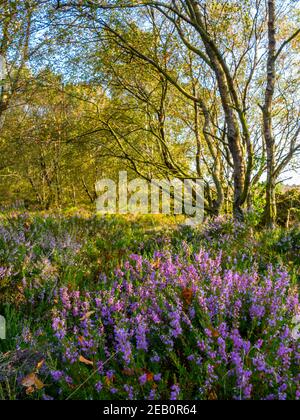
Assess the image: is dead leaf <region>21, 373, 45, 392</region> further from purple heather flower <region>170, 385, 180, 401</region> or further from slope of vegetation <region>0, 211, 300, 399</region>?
purple heather flower <region>170, 385, 180, 401</region>

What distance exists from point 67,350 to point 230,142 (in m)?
5.88

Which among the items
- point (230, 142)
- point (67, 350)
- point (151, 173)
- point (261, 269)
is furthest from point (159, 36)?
point (67, 350)

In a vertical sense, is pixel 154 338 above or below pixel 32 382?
above

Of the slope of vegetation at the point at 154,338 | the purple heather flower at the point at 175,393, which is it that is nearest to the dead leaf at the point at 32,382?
the slope of vegetation at the point at 154,338

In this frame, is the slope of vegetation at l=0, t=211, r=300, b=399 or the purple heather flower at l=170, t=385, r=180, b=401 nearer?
the purple heather flower at l=170, t=385, r=180, b=401

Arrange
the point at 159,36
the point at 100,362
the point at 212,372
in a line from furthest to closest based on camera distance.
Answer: the point at 159,36 < the point at 100,362 < the point at 212,372

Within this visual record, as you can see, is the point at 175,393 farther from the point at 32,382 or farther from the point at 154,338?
the point at 32,382

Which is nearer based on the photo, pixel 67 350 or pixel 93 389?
pixel 93 389

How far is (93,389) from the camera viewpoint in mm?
2021

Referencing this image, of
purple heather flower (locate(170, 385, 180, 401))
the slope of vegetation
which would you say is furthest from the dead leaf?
purple heather flower (locate(170, 385, 180, 401))

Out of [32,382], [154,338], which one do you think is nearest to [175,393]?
[154,338]

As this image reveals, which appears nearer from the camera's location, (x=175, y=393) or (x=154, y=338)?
(x=175, y=393)
